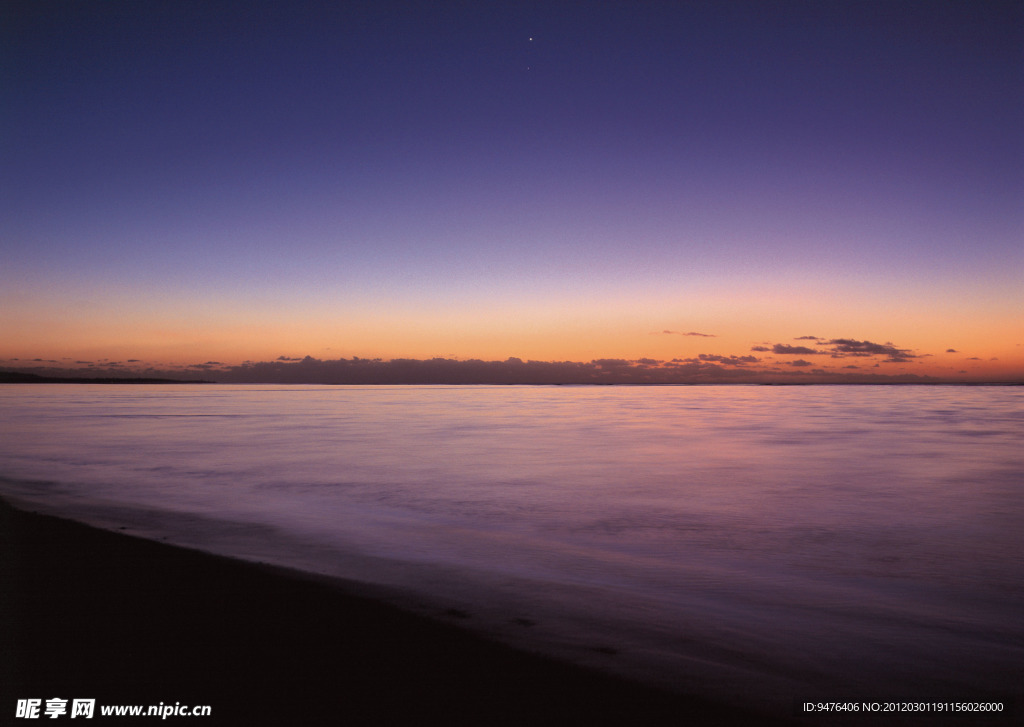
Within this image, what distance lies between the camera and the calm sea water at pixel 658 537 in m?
4.69

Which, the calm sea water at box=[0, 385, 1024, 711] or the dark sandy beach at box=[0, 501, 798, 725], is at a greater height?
the dark sandy beach at box=[0, 501, 798, 725]

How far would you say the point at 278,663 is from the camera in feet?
12.0

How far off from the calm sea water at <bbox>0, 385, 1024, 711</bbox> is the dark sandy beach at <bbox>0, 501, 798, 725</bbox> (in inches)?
23.9

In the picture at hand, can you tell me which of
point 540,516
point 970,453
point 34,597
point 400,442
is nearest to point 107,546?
point 34,597

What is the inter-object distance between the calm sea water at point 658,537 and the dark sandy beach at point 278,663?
61 cm

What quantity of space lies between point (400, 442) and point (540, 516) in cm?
1317

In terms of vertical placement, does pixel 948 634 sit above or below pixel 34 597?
below

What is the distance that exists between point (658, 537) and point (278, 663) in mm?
6571

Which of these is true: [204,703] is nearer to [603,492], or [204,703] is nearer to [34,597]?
[34,597]

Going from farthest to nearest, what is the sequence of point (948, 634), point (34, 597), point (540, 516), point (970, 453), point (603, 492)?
point (970, 453) < point (603, 492) < point (540, 516) < point (948, 634) < point (34, 597)

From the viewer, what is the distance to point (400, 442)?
74.8 ft

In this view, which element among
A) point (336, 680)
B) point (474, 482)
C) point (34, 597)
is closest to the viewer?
point (336, 680)

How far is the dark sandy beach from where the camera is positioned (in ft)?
10.7

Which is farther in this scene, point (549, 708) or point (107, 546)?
point (107, 546)
